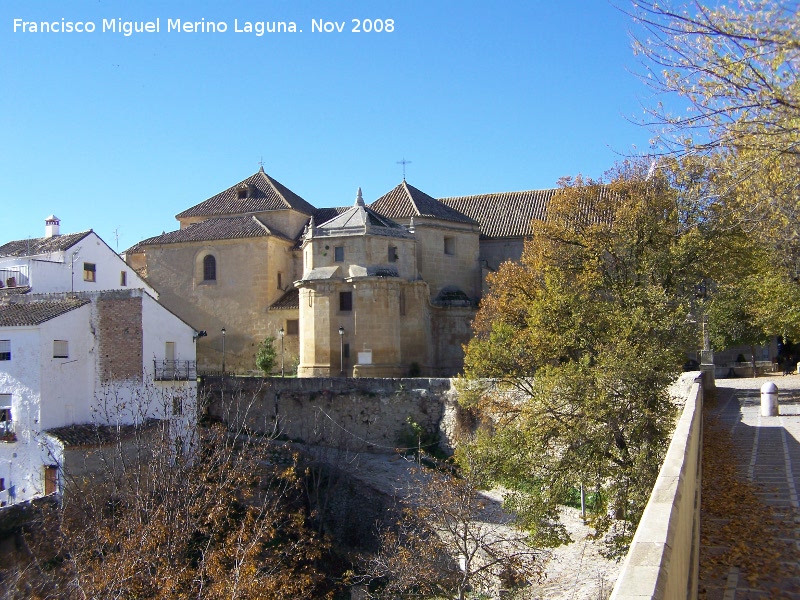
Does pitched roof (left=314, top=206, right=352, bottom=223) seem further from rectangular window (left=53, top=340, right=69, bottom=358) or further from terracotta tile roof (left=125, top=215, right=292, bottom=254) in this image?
rectangular window (left=53, top=340, right=69, bottom=358)

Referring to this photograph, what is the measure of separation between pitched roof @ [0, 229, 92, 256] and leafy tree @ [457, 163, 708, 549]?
60.8 feet

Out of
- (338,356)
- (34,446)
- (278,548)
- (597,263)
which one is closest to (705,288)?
(597,263)

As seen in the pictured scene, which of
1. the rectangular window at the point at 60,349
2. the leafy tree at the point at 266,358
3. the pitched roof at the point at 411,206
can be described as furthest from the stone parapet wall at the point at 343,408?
the pitched roof at the point at 411,206

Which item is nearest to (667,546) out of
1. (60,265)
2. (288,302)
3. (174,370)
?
(174,370)

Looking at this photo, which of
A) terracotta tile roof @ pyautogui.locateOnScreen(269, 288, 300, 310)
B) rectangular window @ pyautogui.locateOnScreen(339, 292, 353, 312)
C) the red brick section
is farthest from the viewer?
terracotta tile roof @ pyautogui.locateOnScreen(269, 288, 300, 310)

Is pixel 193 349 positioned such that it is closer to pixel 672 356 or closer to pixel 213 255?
pixel 213 255

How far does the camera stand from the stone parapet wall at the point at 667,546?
3.92 metres

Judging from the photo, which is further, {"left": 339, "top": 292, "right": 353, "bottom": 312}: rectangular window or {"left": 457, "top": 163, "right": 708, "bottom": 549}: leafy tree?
{"left": 339, "top": 292, "right": 353, "bottom": 312}: rectangular window

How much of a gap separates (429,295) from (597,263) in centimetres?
1443

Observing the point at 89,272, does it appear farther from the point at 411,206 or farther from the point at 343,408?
the point at 411,206

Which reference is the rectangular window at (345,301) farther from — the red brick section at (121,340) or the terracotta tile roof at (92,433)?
the terracotta tile roof at (92,433)

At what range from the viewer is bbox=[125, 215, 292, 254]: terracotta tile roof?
35.7 m

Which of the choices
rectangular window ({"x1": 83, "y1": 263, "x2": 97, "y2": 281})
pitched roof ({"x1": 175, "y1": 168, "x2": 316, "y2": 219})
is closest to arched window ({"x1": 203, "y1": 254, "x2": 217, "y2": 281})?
pitched roof ({"x1": 175, "y1": 168, "x2": 316, "y2": 219})

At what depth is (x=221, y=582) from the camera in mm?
13617
